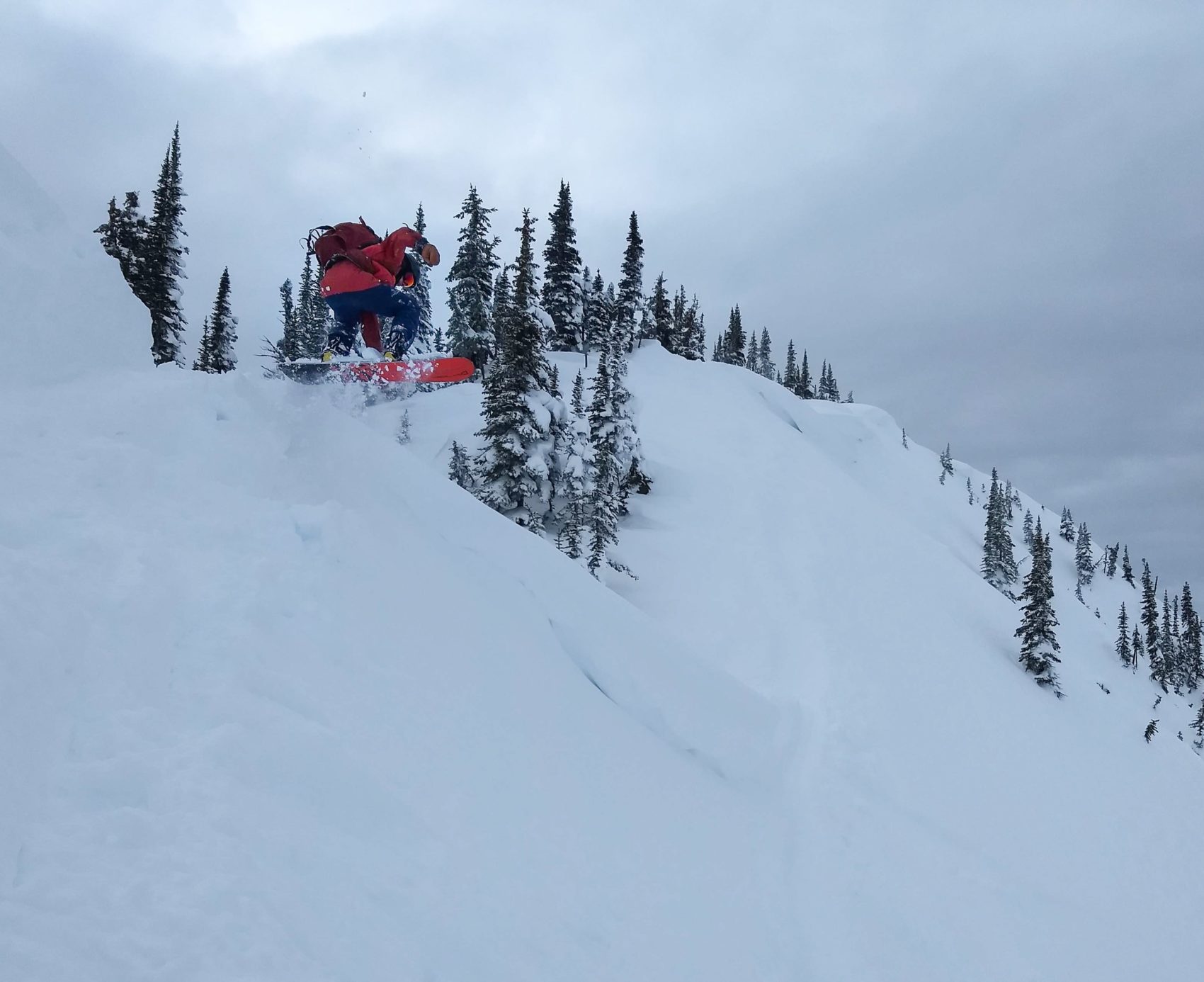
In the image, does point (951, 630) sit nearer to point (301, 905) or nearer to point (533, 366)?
point (533, 366)

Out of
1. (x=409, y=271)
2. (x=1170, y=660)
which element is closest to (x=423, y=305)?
(x=409, y=271)

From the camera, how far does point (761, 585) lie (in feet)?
73.0

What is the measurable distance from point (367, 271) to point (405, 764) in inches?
304

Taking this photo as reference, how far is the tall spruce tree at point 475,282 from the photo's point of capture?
4484cm

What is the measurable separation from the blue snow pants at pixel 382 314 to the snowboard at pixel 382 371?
0.33 meters

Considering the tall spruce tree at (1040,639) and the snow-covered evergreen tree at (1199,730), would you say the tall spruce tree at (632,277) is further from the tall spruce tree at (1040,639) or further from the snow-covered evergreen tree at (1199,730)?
the snow-covered evergreen tree at (1199,730)

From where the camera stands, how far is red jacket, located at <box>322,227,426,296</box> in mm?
10352

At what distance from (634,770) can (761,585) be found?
1478 cm

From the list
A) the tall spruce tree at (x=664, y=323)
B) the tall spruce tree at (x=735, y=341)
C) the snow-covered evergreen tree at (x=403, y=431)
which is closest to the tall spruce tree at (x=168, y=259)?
the snow-covered evergreen tree at (x=403, y=431)

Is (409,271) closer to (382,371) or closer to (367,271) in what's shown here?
(367,271)

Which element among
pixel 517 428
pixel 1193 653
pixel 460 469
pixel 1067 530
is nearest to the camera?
pixel 517 428

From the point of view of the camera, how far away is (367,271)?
10.4 metres

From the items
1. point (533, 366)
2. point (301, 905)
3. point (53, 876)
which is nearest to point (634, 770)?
point (301, 905)

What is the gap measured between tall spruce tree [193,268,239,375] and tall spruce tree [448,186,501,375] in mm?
16144
